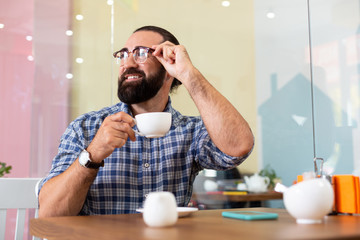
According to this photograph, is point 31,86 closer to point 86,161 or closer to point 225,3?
point 225,3

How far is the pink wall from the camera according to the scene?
282 centimetres

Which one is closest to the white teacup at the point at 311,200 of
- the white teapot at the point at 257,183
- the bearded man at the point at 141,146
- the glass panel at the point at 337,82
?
the bearded man at the point at 141,146

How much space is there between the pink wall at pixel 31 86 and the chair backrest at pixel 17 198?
4.14ft

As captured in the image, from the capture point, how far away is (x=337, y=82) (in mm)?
2410

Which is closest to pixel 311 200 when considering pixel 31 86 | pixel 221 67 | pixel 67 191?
pixel 67 191

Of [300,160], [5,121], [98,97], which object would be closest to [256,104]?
[300,160]

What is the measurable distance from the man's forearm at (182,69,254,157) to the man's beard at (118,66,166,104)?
1.01ft

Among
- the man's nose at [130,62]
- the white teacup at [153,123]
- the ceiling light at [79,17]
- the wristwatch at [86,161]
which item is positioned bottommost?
the wristwatch at [86,161]

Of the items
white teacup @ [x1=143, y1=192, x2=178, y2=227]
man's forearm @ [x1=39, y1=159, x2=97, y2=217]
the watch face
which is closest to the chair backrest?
man's forearm @ [x1=39, y1=159, x2=97, y2=217]

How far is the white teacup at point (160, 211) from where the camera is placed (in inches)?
32.7

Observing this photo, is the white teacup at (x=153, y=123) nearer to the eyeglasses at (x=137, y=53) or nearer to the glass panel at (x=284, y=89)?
the eyeglasses at (x=137, y=53)

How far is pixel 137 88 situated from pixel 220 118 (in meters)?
0.42

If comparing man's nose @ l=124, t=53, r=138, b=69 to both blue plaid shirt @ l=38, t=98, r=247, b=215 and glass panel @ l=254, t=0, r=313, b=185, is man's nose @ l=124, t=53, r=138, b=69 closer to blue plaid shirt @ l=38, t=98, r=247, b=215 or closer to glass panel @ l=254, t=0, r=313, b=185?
blue plaid shirt @ l=38, t=98, r=247, b=215

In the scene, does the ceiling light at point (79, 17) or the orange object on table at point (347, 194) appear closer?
the orange object on table at point (347, 194)
